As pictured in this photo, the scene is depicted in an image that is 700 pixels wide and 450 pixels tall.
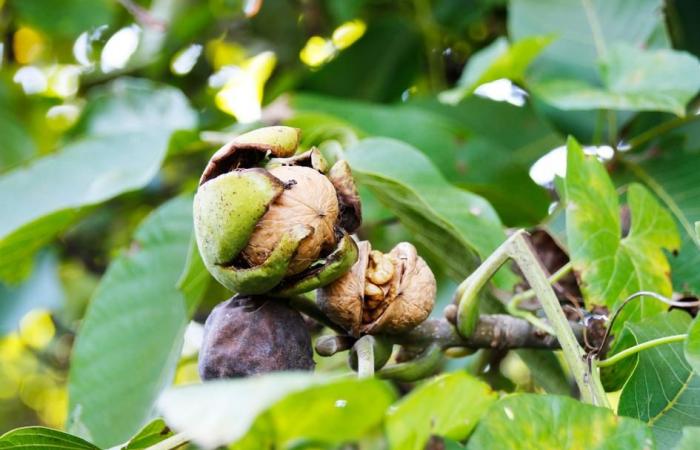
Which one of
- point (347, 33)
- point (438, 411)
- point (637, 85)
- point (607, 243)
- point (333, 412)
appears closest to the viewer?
point (333, 412)

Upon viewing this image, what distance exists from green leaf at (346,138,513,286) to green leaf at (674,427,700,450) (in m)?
0.36

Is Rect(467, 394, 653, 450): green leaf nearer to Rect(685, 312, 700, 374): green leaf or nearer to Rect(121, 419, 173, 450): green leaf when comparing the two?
Rect(685, 312, 700, 374): green leaf

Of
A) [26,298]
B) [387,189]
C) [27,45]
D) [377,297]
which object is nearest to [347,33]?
[27,45]

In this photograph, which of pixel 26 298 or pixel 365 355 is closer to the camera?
pixel 365 355

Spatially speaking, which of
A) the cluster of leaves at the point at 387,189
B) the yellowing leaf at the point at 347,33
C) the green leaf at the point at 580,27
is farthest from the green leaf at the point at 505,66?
the yellowing leaf at the point at 347,33

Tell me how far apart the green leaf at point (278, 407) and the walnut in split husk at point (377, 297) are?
0.22 m

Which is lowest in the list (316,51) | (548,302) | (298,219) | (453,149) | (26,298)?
(26,298)

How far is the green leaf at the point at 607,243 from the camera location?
805 millimetres

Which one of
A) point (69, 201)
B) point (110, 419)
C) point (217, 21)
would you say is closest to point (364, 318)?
point (110, 419)

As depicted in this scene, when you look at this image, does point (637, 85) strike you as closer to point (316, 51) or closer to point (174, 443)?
point (174, 443)

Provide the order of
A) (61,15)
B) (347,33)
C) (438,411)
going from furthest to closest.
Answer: (347,33) < (61,15) < (438,411)

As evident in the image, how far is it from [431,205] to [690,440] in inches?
17.1

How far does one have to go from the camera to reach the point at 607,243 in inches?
32.8

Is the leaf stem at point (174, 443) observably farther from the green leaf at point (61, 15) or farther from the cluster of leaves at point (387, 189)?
the green leaf at point (61, 15)
